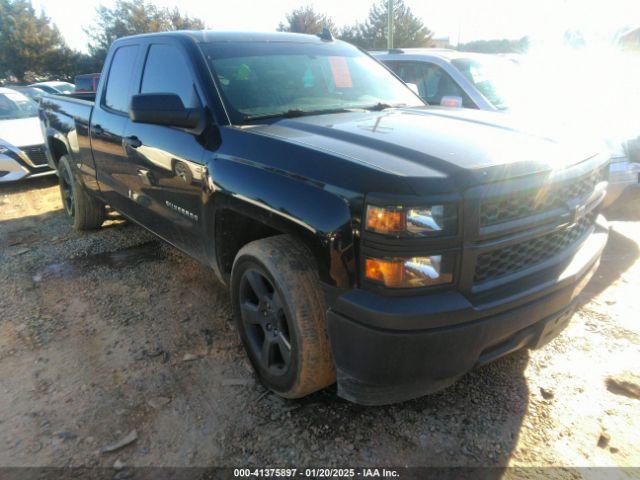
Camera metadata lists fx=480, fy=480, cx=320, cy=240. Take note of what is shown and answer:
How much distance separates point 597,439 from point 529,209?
113 centimetres

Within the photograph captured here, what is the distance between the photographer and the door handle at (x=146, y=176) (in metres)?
3.17

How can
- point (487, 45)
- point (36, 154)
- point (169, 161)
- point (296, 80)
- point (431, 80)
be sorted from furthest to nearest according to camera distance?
point (487, 45) → point (36, 154) → point (431, 80) → point (296, 80) → point (169, 161)

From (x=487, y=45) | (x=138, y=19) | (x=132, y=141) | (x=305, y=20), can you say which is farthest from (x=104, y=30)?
(x=132, y=141)

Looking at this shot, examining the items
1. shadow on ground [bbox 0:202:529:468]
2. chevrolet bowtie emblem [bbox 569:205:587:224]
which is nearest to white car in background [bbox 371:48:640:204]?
chevrolet bowtie emblem [bbox 569:205:587:224]

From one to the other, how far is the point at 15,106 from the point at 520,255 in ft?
29.9

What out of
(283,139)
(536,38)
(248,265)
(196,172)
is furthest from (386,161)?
(536,38)

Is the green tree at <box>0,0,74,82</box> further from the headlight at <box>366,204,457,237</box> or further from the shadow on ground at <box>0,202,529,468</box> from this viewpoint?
the headlight at <box>366,204,457,237</box>

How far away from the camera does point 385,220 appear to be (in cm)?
175

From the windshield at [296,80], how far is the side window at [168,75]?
0.61 feet

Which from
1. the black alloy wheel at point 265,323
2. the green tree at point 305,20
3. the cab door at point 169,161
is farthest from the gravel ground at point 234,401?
the green tree at point 305,20

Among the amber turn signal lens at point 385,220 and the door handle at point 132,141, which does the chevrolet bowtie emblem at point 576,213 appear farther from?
the door handle at point 132,141

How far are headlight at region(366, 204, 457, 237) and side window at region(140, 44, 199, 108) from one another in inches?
58.9

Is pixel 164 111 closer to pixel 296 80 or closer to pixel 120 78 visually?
pixel 296 80

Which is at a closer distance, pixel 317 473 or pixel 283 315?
pixel 317 473
